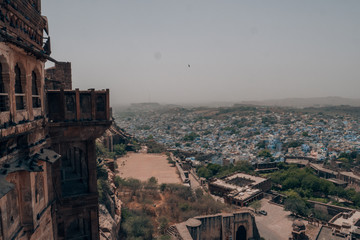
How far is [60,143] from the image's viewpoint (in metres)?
6.72

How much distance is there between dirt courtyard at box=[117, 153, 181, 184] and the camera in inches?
1229

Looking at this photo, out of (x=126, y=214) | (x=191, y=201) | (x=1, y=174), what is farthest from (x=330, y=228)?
(x=1, y=174)

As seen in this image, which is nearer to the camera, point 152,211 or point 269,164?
point 152,211

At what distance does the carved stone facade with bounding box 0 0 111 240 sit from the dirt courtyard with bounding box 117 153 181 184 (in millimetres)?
22816

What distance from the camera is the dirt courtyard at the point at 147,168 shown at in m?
31.2

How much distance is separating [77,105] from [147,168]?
29.7 m

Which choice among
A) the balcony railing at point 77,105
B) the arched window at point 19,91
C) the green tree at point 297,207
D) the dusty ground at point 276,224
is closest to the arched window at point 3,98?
the arched window at point 19,91

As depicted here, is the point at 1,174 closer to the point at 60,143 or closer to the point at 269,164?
the point at 60,143

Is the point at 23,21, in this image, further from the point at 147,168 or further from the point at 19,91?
the point at 147,168

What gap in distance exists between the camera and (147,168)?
3538cm

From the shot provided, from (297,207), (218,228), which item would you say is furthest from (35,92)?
(297,207)

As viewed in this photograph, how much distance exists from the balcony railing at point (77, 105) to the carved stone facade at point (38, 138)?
0.02 m

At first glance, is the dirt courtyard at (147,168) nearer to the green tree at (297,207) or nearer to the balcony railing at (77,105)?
the green tree at (297,207)

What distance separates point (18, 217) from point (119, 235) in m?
10.2
